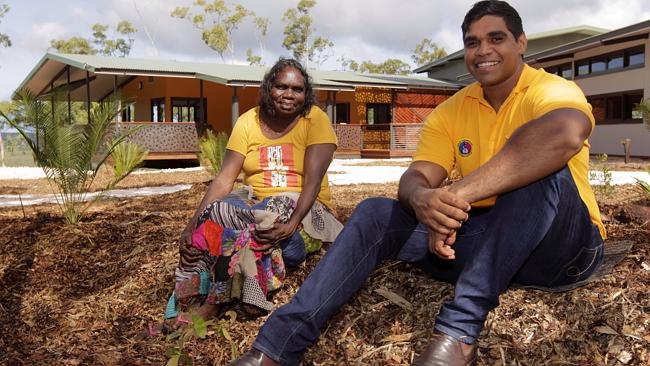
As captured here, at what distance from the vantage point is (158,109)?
939 inches

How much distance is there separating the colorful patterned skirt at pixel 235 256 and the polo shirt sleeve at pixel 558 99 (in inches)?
52.2

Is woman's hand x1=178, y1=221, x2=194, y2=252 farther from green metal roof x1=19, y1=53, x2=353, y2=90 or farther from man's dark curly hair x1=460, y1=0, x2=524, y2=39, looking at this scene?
green metal roof x1=19, y1=53, x2=353, y2=90

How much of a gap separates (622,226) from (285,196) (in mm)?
2188

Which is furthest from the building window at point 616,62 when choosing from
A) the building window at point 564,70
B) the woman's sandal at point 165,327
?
the woman's sandal at point 165,327

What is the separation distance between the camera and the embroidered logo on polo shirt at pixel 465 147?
2.61m

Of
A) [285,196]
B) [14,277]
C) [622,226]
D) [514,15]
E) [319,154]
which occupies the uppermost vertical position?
[514,15]

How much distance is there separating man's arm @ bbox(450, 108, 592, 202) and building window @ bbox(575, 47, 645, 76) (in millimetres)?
20468

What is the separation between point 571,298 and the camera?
8.34 ft

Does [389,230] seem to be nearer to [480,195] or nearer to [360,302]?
[480,195]

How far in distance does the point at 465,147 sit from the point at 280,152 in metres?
1.20

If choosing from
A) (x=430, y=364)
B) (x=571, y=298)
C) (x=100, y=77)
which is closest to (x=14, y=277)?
(x=430, y=364)

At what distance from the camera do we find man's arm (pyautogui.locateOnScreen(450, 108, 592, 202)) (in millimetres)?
2039

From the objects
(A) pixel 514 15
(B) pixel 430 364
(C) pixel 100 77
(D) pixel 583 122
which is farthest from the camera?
(C) pixel 100 77

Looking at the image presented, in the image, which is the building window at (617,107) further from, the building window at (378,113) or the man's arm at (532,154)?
the man's arm at (532,154)
